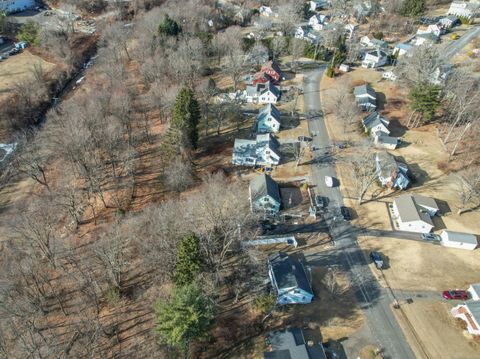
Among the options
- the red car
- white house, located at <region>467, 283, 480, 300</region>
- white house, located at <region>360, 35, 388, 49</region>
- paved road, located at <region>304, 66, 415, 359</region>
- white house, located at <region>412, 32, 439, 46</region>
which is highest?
white house, located at <region>412, 32, 439, 46</region>

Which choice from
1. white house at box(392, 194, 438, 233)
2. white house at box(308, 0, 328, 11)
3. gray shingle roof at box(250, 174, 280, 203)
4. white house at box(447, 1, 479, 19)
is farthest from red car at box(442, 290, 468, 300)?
white house at box(308, 0, 328, 11)

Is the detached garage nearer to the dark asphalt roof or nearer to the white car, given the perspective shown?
the white car

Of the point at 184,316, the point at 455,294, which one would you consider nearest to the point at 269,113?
the point at 455,294

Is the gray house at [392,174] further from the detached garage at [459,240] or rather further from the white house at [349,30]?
the white house at [349,30]

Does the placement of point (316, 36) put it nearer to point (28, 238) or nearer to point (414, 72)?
point (414, 72)

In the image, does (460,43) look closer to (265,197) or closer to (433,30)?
(433,30)

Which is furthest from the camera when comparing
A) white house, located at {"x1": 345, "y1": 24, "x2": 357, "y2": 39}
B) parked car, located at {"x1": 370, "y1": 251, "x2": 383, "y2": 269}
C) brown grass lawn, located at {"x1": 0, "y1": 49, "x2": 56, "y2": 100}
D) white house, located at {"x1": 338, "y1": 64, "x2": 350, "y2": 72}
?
white house, located at {"x1": 345, "y1": 24, "x2": 357, "y2": 39}
